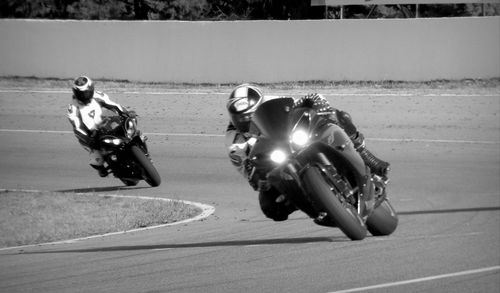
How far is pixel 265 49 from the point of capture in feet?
92.7

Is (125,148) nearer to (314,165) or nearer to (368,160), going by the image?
(368,160)

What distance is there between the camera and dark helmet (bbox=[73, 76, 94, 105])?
17484mm

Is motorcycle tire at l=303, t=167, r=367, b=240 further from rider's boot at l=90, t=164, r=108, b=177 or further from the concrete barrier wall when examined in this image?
the concrete barrier wall

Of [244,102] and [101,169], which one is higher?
[244,102]

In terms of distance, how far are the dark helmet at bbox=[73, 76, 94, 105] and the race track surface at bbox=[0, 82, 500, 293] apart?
1.64m

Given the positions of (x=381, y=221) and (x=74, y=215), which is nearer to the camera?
(x=381, y=221)

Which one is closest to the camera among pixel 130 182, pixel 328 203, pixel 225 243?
pixel 328 203

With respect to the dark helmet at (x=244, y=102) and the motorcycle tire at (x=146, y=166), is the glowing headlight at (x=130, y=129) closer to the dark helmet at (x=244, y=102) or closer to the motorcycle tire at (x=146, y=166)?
the motorcycle tire at (x=146, y=166)

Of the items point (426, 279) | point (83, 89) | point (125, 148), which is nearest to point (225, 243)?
point (426, 279)

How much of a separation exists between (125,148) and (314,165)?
28.6 ft

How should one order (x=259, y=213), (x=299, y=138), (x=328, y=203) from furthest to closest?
(x=259, y=213) < (x=299, y=138) < (x=328, y=203)

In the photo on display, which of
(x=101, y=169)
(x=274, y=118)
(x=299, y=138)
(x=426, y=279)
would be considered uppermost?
(x=274, y=118)

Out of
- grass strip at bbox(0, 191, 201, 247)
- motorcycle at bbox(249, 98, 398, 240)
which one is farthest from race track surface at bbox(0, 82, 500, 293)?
motorcycle at bbox(249, 98, 398, 240)

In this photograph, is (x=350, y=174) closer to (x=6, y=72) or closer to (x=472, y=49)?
(x=472, y=49)
